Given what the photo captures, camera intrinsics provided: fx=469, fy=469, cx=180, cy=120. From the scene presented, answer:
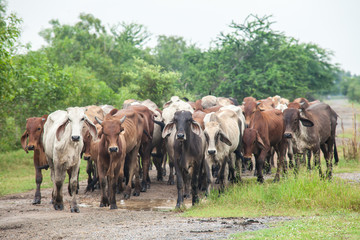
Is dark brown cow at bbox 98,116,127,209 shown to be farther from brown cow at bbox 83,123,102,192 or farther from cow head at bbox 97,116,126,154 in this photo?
brown cow at bbox 83,123,102,192

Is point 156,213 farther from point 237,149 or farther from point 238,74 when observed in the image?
point 238,74

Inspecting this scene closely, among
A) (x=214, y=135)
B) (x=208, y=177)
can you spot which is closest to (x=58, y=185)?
(x=208, y=177)

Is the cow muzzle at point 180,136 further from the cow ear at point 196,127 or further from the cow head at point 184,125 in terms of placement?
the cow ear at point 196,127

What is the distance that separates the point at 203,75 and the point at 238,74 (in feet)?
7.72

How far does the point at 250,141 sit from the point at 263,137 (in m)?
0.72

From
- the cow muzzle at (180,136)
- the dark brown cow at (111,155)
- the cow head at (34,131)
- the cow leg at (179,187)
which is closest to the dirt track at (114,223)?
the cow leg at (179,187)

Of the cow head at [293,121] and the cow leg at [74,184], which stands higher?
the cow head at [293,121]

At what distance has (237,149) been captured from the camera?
498 inches

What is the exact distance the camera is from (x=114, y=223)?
27.6ft

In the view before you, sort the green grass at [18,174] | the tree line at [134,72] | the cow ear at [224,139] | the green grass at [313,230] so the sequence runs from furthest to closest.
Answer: the tree line at [134,72] < the green grass at [18,174] < the cow ear at [224,139] < the green grass at [313,230]

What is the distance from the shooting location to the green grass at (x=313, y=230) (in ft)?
22.2

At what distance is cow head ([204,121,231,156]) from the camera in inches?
425

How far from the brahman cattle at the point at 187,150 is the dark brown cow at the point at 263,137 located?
1.81 meters

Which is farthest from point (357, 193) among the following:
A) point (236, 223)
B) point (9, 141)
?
point (9, 141)
